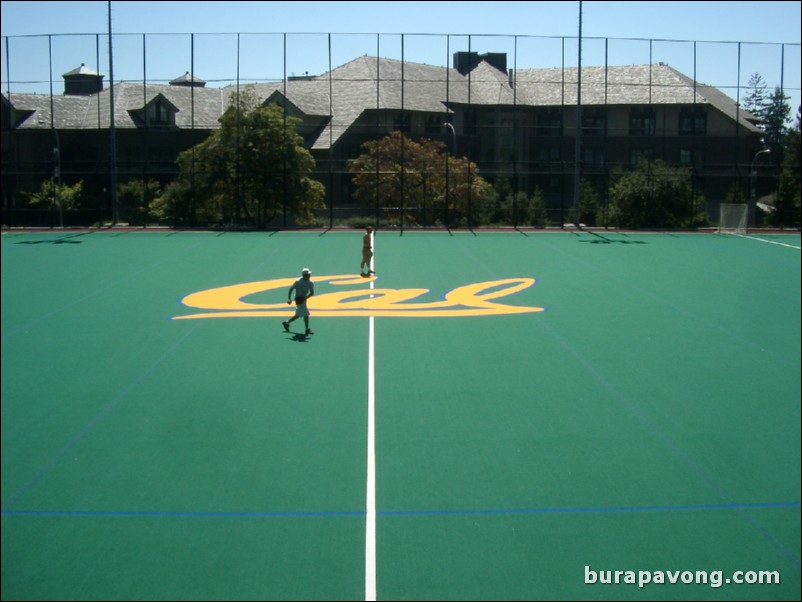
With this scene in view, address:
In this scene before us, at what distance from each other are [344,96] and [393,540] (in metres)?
50.3

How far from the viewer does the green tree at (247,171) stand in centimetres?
4616

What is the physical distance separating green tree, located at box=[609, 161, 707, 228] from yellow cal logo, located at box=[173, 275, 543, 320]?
22.6 metres

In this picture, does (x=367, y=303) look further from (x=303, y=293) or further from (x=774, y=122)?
(x=774, y=122)

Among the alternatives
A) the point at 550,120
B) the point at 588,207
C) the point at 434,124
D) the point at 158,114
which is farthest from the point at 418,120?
the point at 158,114

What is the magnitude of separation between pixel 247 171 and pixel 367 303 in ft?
85.6

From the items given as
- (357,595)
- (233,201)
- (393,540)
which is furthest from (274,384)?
(233,201)

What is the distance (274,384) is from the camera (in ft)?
47.0

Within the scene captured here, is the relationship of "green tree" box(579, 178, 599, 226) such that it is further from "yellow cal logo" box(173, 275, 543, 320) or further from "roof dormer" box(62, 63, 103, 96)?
"roof dormer" box(62, 63, 103, 96)

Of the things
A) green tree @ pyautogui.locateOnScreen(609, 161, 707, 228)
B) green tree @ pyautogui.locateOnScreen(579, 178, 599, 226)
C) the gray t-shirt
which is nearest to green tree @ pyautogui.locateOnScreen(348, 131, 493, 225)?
green tree @ pyautogui.locateOnScreen(579, 178, 599, 226)

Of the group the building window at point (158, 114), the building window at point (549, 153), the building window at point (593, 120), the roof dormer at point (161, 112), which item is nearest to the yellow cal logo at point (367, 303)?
the roof dormer at point (161, 112)

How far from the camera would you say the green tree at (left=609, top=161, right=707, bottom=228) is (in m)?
46.0

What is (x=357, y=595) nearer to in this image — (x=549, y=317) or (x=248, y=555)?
(x=248, y=555)

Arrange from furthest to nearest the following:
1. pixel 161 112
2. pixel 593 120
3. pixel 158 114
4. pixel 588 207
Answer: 1. pixel 593 120
2. pixel 161 112
3. pixel 158 114
4. pixel 588 207

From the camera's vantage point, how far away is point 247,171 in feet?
152
